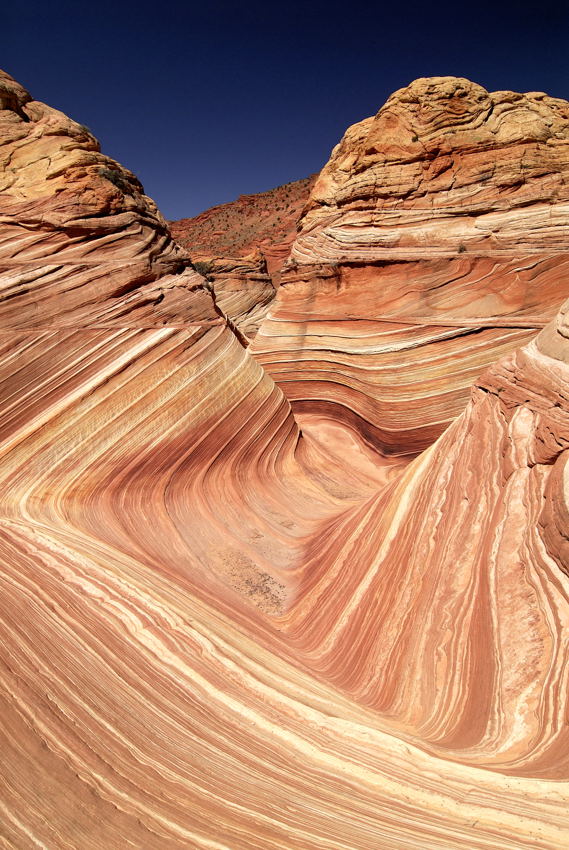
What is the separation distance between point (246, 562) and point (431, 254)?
7.97 metres

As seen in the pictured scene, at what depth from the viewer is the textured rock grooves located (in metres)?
2.16

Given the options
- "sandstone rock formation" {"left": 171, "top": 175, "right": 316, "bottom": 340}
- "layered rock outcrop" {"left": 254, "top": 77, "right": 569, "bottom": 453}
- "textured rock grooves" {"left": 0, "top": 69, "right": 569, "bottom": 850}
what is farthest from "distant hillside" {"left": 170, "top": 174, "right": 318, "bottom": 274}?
"textured rock grooves" {"left": 0, "top": 69, "right": 569, "bottom": 850}

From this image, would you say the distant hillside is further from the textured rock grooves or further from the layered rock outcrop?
the textured rock grooves

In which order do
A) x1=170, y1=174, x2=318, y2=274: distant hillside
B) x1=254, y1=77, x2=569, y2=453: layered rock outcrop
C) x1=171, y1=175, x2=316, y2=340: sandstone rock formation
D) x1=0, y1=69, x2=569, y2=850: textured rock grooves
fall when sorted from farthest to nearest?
x1=170, y1=174, x2=318, y2=274: distant hillside → x1=171, y1=175, x2=316, y2=340: sandstone rock formation → x1=254, y1=77, x2=569, y2=453: layered rock outcrop → x1=0, y1=69, x2=569, y2=850: textured rock grooves

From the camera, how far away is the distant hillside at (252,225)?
36.6 meters

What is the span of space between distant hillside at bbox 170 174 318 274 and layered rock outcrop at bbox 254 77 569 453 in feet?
73.4

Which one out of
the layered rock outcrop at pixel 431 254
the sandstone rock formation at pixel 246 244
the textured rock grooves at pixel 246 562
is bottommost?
the textured rock grooves at pixel 246 562

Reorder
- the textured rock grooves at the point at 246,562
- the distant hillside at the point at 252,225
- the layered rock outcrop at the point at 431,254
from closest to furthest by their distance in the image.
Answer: the textured rock grooves at the point at 246,562
the layered rock outcrop at the point at 431,254
the distant hillside at the point at 252,225

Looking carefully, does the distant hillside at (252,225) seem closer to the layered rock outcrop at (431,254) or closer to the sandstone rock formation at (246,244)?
the sandstone rock formation at (246,244)

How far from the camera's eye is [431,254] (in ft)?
33.9

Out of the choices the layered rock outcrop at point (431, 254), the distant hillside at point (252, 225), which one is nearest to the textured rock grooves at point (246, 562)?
the layered rock outcrop at point (431, 254)

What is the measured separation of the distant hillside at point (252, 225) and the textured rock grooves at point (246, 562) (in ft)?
85.8

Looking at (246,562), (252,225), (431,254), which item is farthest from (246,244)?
(246,562)

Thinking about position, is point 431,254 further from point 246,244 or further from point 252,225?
point 252,225
